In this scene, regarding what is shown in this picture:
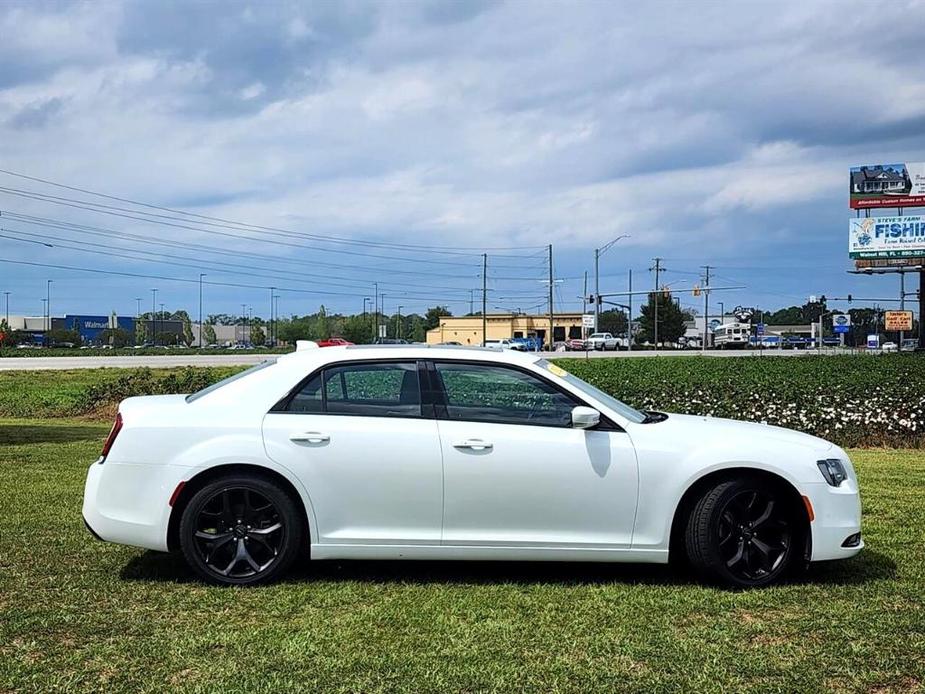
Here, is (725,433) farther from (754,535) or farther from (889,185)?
(889,185)

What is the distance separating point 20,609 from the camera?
16.6 feet

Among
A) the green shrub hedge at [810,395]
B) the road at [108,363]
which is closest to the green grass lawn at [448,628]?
the green shrub hedge at [810,395]

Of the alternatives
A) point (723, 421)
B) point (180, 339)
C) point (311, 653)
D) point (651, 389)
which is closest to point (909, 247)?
point (651, 389)

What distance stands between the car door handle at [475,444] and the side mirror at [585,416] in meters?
0.54

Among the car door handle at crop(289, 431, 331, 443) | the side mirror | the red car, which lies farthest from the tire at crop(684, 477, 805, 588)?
the red car

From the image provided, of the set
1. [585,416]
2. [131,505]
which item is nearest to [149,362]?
[131,505]

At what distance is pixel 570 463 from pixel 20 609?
3234 millimetres

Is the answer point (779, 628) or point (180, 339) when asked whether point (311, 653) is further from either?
point (180, 339)

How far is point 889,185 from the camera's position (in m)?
49.5

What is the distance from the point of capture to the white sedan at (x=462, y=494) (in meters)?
5.52

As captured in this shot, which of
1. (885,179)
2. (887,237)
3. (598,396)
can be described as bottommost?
(598,396)

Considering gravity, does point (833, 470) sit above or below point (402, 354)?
below

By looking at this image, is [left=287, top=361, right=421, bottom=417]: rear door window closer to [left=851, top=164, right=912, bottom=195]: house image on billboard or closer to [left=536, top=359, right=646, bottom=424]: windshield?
[left=536, top=359, right=646, bottom=424]: windshield

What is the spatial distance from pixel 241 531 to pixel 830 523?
3.60m
